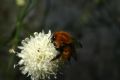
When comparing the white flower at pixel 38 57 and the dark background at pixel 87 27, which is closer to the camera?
the white flower at pixel 38 57

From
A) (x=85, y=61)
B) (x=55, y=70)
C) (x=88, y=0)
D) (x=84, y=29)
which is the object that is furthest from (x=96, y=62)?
(x=55, y=70)

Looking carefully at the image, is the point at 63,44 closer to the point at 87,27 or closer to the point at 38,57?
the point at 38,57

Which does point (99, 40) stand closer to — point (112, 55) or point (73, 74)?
point (112, 55)

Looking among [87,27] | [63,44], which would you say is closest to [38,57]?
[63,44]

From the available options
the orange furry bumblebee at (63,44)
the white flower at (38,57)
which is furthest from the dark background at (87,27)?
the orange furry bumblebee at (63,44)

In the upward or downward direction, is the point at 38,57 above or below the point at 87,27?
below

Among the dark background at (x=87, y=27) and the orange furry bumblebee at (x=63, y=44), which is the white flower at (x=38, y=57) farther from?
the dark background at (x=87, y=27)

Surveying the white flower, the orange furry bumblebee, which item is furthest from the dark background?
the orange furry bumblebee
